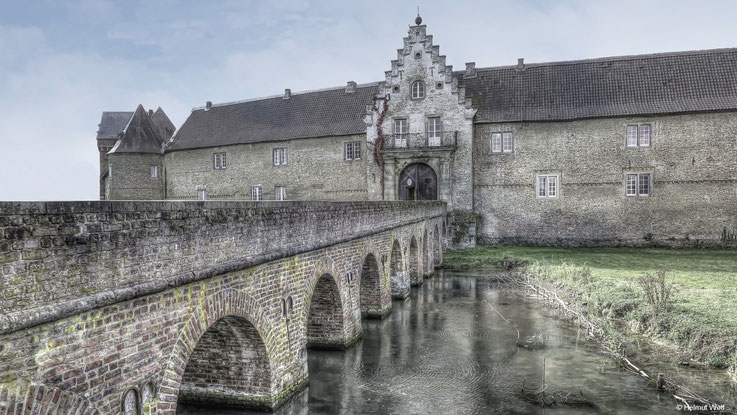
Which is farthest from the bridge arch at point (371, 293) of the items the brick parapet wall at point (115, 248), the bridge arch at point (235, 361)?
the bridge arch at point (235, 361)

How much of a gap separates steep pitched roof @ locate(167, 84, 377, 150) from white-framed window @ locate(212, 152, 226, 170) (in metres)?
0.86

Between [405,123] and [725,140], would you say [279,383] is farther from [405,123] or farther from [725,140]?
[725,140]

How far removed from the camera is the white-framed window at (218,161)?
3981 centimetres

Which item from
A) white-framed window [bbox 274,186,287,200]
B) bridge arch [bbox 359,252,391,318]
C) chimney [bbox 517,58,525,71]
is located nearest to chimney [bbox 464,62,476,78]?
chimney [bbox 517,58,525,71]

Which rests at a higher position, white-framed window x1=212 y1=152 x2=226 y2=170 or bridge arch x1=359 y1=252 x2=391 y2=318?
white-framed window x1=212 y1=152 x2=226 y2=170

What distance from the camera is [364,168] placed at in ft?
114

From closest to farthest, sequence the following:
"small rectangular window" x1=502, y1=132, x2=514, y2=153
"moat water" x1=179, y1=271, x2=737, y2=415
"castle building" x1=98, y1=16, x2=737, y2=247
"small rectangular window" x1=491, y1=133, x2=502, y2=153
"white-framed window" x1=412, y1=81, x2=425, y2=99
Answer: "moat water" x1=179, y1=271, x2=737, y2=415 → "castle building" x1=98, y1=16, x2=737, y2=247 → "small rectangular window" x1=502, y1=132, x2=514, y2=153 → "small rectangular window" x1=491, y1=133, x2=502, y2=153 → "white-framed window" x1=412, y1=81, x2=425, y2=99

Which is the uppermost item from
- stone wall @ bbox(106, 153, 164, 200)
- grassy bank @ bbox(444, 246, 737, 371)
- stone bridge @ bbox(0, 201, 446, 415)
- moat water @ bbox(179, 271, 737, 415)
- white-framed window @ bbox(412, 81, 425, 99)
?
white-framed window @ bbox(412, 81, 425, 99)

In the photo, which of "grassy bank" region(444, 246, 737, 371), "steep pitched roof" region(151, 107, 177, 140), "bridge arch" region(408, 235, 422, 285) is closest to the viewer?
"grassy bank" region(444, 246, 737, 371)

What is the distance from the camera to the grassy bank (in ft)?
38.8

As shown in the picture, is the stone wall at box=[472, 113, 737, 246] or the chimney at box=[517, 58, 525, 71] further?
the chimney at box=[517, 58, 525, 71]

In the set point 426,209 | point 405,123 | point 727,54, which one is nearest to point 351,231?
point 426,209

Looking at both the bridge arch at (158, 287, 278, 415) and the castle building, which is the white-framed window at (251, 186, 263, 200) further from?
the bridge arch at (158, 287, 278, 415)

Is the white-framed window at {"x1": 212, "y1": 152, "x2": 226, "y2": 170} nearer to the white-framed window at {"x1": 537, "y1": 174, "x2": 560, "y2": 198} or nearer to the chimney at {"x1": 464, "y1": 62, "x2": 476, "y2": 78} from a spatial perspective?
the chimney at {"x1": 464, "y1": 62, "x2": 476, "y2": 78}
